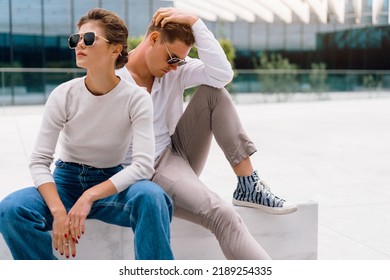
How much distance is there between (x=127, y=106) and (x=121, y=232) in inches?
25.5

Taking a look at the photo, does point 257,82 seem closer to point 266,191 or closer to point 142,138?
point 266,191

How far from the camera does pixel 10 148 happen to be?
26.8ft

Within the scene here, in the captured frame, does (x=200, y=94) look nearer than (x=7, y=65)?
Yes

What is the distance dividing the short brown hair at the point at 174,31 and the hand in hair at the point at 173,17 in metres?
0.03

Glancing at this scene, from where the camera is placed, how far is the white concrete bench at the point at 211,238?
2.62m

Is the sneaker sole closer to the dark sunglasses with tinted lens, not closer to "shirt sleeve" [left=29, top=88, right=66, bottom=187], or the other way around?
the dark sunglasses with tinted lens

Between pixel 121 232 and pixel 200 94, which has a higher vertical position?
pixel 200 94

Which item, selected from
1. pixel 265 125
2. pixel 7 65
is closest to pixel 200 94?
pixel 265 125

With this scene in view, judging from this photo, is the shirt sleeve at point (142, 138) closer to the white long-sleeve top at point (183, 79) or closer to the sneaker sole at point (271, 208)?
the white long-sleeve top at point (183, 79)

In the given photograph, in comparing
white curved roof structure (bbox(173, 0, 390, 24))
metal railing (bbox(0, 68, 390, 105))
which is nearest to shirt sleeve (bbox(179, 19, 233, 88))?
metal railing (bbox(0, 68, 390, 105))

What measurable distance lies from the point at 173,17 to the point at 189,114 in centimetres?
52

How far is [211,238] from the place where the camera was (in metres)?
2.83
